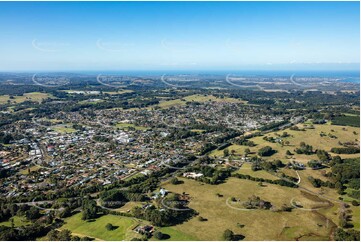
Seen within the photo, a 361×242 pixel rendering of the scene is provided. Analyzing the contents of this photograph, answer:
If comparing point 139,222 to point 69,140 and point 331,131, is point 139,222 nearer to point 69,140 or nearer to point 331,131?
point 69,140

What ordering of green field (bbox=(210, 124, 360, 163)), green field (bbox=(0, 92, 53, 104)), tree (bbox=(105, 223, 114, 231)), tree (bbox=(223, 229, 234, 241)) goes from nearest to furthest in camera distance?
tree (bbox=(223, 229, 234, 241)), tree (bbox=(105, 223, 114, 231)), green field (bbox=(210, 124, 360, 163)), green field (bbox=(0, 92, 53, 104))

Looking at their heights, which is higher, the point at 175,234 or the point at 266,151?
the point at 266,151

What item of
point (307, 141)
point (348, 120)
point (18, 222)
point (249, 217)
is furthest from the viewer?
Result: point (348, 120)

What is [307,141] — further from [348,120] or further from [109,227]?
[109,227]

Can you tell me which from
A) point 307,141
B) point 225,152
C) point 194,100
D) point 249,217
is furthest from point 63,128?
point 194,100

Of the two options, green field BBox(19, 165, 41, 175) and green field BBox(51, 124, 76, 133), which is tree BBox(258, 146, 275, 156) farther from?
green field BBox(51, 124, 76, 133)

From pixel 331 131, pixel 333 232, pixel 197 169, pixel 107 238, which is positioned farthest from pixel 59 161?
pixel 331 131

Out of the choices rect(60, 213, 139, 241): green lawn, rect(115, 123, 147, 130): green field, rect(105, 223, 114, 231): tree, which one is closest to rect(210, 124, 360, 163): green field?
rect(115, 123, 147, 130): green field

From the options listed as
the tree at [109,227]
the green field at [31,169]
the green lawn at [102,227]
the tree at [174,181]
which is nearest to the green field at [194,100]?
the green field at [31,169]

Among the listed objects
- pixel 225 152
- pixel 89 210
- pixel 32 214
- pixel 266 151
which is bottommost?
pixel 32 214

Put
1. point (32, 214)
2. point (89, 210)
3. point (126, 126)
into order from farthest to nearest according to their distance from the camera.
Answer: point (126, 126) < point (89, 210) < point (32, 214)
